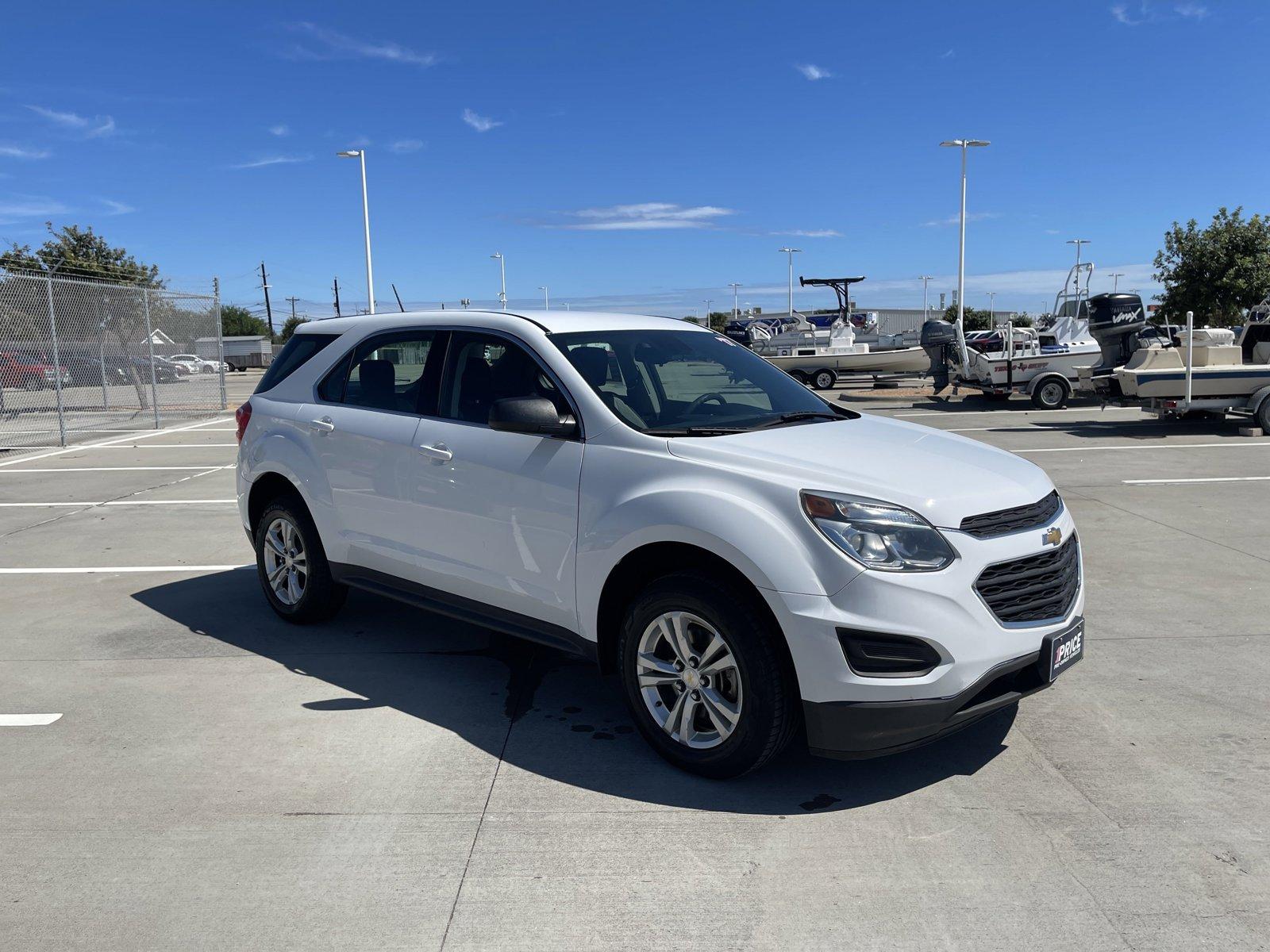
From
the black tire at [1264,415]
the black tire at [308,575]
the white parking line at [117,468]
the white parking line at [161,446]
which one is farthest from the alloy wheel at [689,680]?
the black tire at [1264,415]

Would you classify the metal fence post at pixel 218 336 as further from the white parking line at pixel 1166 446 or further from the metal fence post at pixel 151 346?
the white parking line at pixel 1166 446

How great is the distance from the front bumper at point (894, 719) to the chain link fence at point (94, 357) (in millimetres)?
15135

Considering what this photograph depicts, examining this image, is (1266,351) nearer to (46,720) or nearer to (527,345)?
(527,345)

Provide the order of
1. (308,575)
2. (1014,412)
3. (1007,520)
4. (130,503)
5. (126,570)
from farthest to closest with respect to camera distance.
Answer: (1014,412) → (130,503) → (126,570) → (308,575) → (1007,520)

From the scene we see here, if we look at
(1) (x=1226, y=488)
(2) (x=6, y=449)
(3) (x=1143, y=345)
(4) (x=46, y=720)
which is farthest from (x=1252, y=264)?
(4) (x=46, y=720)

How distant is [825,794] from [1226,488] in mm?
8801

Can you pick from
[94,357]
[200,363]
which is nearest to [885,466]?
[94,357]

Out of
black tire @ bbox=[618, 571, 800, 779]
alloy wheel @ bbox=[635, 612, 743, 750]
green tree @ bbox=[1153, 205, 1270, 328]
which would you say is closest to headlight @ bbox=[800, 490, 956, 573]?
black tire @ bbox=[618, 571, 800, 779]

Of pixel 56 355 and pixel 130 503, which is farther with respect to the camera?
pixel 56 355

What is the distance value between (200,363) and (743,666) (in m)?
27.0

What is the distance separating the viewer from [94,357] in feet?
62.7

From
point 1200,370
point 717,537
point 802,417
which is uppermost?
point 802,417

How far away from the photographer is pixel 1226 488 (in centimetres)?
1057

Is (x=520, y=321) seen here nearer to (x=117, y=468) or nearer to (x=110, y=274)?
(x=117, y=468)
